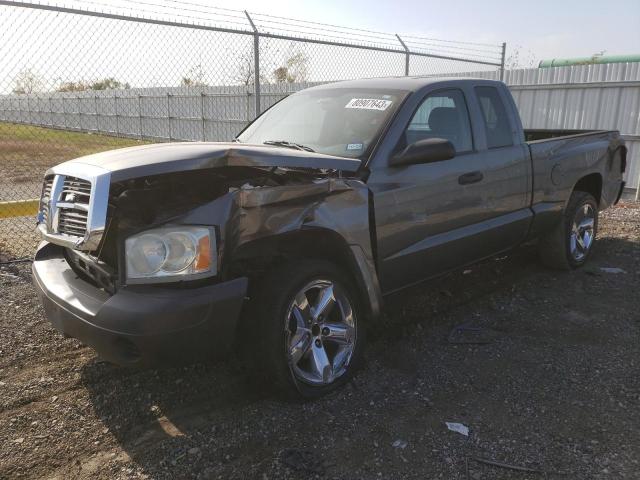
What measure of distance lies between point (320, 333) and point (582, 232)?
3.92 metres

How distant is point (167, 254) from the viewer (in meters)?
2.59

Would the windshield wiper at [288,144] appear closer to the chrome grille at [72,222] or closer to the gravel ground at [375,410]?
the gravel ground at [375,410]

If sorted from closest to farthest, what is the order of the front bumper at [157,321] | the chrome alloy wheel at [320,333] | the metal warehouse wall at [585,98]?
the front bumper at [157,321] < the chrome alloy wheel at [320,333] < the metal warehouse wall at [585,98]

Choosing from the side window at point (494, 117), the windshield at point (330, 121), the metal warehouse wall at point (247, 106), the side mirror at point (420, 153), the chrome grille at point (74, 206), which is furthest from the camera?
the metal warehouse wall at point (247, 106)

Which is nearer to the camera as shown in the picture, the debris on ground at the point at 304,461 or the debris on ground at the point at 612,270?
the debris on ground at the point at 304,461

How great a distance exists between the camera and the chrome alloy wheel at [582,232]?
5648 mm

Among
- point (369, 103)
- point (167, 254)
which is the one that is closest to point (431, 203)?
point (369, 103)

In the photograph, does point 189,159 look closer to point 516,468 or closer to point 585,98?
point 516,468

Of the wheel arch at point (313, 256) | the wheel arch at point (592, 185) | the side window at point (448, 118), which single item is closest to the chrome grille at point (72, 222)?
the wheel arch at point (313, 256)

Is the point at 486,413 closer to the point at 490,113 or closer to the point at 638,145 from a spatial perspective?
the point at 490,113

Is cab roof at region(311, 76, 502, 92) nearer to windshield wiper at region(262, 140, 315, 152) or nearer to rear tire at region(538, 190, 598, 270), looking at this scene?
windshield wiper at region(262, 140, 315, 152)

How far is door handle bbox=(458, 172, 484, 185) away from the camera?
3.97 m

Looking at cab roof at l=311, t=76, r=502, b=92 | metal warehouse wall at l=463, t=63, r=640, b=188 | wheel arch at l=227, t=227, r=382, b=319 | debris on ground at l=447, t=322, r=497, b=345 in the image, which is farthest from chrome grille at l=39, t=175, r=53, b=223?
metal warehouse wall at l=463, t=63, r=640, b=188

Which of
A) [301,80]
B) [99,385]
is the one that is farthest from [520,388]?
[301,80]
